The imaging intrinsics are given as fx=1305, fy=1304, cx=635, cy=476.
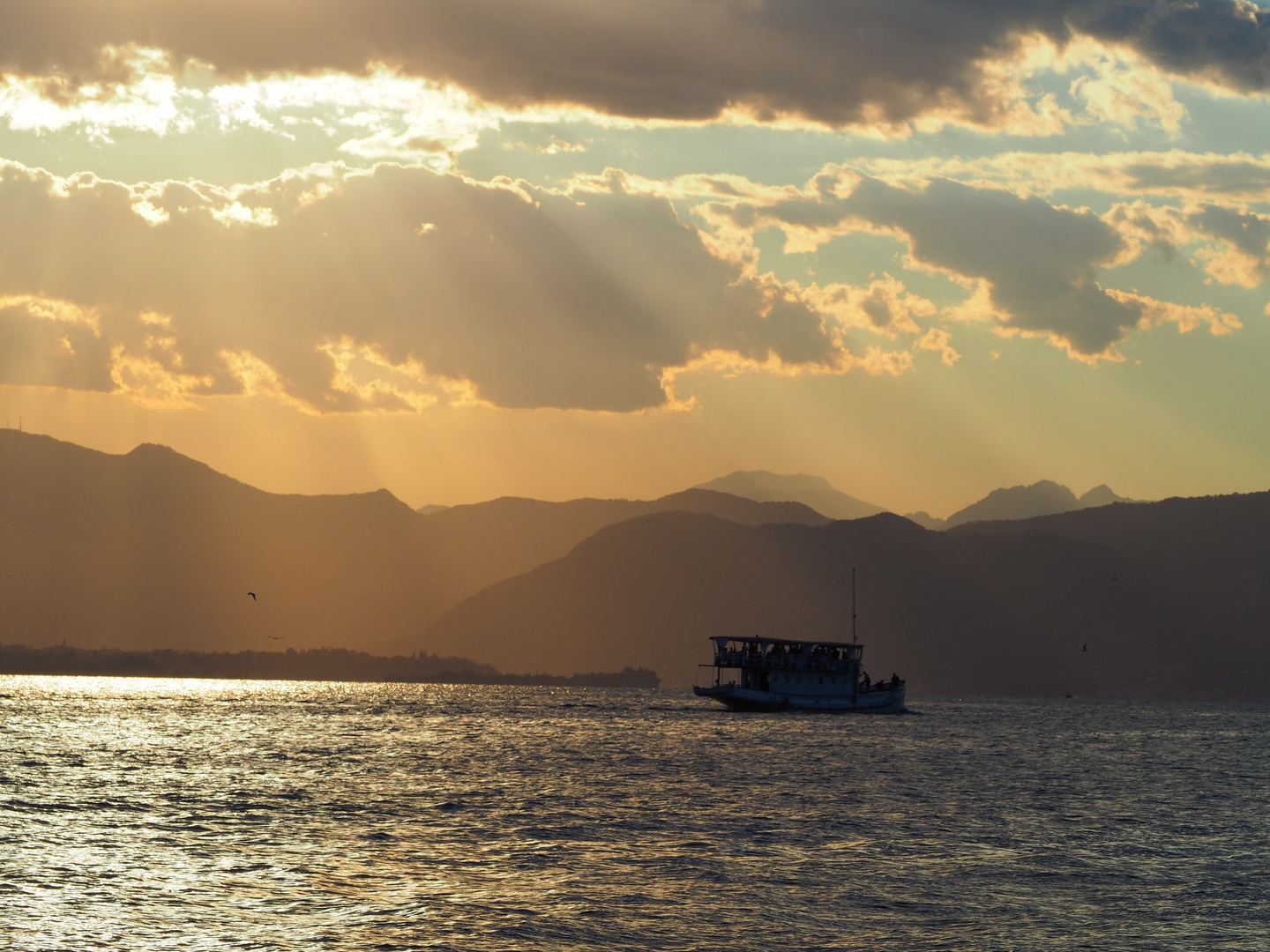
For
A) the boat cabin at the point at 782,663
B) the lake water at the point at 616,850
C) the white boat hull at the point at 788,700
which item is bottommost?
the white boat hull at the point at 788,700

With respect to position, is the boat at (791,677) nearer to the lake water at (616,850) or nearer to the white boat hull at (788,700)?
the white boat hull at (788,700)

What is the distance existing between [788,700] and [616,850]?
372 ft

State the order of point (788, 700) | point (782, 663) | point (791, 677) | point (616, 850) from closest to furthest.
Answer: point (616, 850)
point (788, 700)
point (782, 663)
point (791, 677)

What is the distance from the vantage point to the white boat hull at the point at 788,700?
157875mm

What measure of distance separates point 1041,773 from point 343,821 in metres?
51.4

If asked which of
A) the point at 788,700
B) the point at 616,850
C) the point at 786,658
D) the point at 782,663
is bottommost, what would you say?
the point at 788,700

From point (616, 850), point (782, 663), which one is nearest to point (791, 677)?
point (782, 663)

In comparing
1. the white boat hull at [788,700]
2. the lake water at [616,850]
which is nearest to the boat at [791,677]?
the white boat hull at [788,700]

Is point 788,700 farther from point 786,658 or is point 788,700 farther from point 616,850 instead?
point 616,850

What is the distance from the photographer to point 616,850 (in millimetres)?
47188

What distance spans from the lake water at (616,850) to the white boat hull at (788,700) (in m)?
57.9

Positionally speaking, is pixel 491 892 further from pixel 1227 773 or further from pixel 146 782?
pixel 1227 773

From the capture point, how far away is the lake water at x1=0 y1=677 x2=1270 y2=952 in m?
34.0

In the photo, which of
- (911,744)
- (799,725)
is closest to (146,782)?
(911,744)
